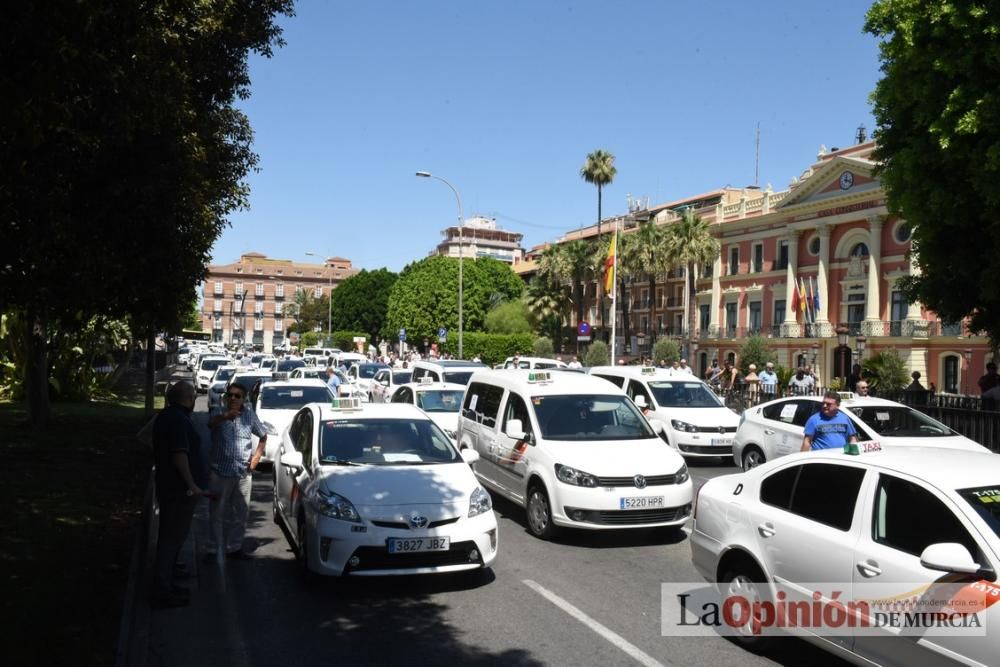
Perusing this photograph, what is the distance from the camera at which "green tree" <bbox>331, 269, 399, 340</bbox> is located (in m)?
101

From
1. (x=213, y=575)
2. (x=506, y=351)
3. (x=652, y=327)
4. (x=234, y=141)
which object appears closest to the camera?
(x=213, y=575)

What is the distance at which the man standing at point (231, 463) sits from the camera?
788 cm

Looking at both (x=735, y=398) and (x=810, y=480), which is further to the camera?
(x=735, y=398)

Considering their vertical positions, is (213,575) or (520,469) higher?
(520,469)

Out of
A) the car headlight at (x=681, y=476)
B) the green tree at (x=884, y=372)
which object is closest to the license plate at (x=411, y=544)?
the car headlight at (x=681, y=476)

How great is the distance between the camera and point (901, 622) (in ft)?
15.3

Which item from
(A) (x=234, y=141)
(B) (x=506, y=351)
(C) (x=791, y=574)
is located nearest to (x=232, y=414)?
(C) (x=791, y=574)

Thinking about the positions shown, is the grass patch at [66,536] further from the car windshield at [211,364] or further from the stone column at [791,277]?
the stone column at [791,277]

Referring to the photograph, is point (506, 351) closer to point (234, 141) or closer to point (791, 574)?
point (234, 141)

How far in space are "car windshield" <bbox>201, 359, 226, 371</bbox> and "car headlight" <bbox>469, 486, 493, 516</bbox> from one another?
32.9 m

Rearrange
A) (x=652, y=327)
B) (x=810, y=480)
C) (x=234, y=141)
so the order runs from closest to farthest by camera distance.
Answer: (x=810, y=480)
(x=234, y=141)
(x=652, y=327)

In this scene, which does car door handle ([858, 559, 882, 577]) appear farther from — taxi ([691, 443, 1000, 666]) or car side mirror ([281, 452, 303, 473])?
car side mirror ([281, 452, 303, 473])

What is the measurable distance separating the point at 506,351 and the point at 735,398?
42830mm

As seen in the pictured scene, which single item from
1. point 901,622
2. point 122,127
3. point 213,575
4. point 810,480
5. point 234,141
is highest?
point 234,141
